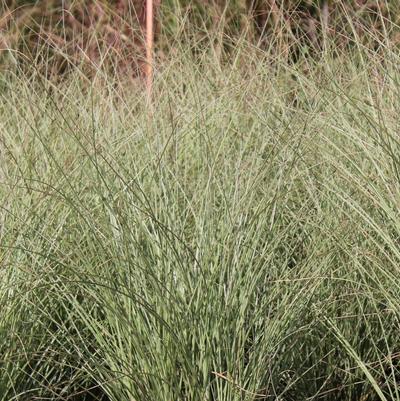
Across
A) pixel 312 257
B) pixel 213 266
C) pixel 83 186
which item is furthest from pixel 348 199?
pixel 83 186

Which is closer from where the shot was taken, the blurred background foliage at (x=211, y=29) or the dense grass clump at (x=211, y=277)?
the dense grass clump at (x=211, y=277)

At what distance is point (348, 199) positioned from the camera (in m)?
2.32

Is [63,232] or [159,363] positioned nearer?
[159,363]

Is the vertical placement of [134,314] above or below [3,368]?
above

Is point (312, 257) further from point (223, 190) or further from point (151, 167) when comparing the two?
point (151, 167)

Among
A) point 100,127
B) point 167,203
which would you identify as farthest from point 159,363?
point 100,127

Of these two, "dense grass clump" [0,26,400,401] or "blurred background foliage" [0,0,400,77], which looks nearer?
"dense grass clump" [0,26,400,401]

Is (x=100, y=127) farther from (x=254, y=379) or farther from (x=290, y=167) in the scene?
(x=254, y=379)

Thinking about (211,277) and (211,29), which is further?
(211,29)

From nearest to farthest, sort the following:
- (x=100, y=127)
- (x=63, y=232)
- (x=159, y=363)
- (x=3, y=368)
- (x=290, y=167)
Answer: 1. (x=159, y=363)
2. (x=3, y=368)
3. (x=290, y=167)
4. (x=63, y=232)
5. (x=100, y=127)

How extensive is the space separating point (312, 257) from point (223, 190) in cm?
27

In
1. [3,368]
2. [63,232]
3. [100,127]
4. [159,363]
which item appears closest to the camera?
[159,363]

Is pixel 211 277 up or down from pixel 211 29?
up

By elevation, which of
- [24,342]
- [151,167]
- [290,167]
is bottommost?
[24,342]
